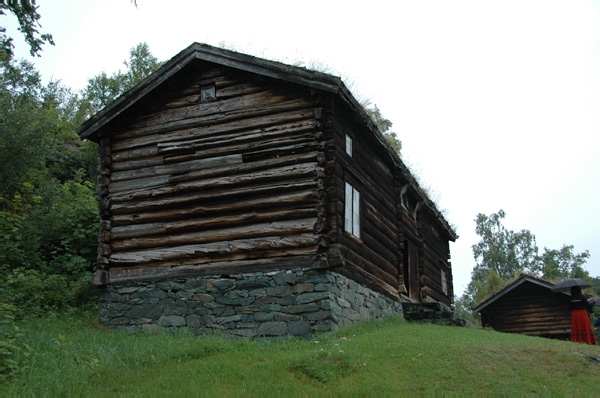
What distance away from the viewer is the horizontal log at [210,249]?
1341 cm

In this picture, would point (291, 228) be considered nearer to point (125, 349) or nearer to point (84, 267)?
point (125, 349)

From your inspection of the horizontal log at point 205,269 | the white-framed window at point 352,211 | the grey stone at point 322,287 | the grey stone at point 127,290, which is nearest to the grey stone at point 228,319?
the horizontal log at point 205,269

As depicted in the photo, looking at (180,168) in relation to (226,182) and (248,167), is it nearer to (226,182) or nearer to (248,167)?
(226,182)

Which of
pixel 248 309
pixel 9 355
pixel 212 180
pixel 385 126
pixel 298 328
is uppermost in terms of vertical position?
pixel 385 126

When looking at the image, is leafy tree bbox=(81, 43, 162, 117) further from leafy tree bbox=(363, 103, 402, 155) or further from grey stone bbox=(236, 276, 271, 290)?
grey stone bbox=(236, 276, 271, 290)

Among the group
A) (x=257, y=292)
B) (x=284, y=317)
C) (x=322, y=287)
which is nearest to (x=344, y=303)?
(x=322, y=287)

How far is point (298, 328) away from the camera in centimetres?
1283

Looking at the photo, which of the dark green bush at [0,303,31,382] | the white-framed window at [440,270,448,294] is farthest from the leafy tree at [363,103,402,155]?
the dark green bush at [0,303,31,382]

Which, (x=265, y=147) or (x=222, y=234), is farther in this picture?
(x=265, y=147)

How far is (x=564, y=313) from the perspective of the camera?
26.0 m

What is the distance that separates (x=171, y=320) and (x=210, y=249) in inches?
75.0

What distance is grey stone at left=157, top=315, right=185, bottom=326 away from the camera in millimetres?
13992

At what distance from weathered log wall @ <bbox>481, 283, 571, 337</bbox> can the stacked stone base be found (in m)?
14.4

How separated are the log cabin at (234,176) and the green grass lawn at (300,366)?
86.2 inches
